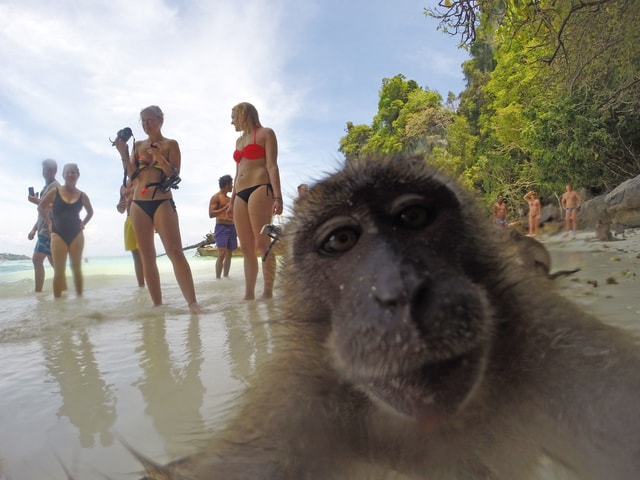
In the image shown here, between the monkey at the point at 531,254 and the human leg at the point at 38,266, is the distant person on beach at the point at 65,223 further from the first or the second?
the monkey at the point at 531,254

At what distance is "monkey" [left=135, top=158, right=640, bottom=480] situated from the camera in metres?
1.21

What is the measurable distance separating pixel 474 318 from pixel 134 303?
5.98 meters

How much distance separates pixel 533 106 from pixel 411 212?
19801 millimetres

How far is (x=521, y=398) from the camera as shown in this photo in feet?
4.39

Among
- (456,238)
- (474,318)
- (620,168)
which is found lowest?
(474,318)

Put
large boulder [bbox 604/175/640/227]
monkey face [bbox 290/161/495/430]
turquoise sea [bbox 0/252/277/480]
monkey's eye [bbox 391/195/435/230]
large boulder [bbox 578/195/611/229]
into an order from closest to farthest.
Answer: monkey face [bbox 290/161/495/430] → monkey's eye [bbox 391/195/435/230] → turquoise sea [bbox 0/252/277/480] → large boulder [bbox 604/175/640/227] → large boulder [bbox 578/195/611/229]

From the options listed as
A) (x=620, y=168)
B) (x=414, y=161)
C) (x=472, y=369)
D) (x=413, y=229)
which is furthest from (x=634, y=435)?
(x=620, y=168)

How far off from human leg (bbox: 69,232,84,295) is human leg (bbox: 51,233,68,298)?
13 centimetres

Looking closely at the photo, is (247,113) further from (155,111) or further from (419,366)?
(419,366)

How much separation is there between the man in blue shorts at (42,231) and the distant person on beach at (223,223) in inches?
116

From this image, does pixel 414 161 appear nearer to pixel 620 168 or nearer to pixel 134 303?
pixel 134 303

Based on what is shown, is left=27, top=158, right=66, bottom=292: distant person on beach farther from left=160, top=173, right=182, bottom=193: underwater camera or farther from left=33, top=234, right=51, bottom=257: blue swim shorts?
left=160, top=173, right=182, bottom=193: underwater camera

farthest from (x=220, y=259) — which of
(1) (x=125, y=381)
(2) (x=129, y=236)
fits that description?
(1) (x=125, y=381)

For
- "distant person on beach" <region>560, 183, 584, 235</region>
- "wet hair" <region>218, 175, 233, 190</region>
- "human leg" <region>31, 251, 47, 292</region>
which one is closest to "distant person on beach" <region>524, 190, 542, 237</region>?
"distant person on beach" <region>560, 183, 584, 235</region>
